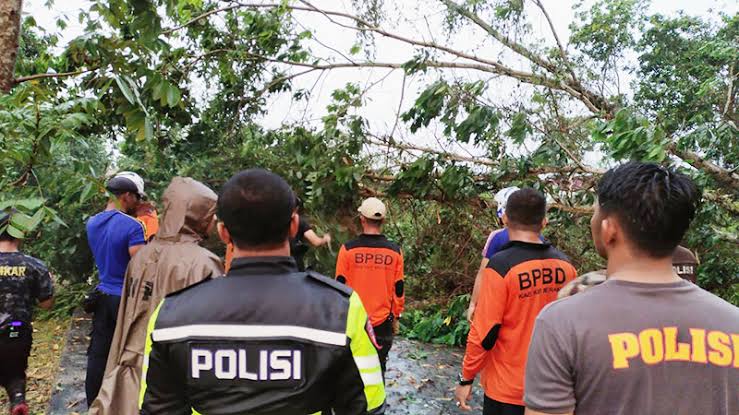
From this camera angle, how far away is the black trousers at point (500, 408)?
268cm

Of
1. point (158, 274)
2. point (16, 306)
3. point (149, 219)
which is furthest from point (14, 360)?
point (158, 274)

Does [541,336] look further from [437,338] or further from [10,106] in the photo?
[437,338]

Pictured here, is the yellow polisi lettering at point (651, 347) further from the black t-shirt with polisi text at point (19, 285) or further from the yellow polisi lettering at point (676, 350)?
the black t-shirt with polisi text at point (19, 285)

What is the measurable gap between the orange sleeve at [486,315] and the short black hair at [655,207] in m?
1.28

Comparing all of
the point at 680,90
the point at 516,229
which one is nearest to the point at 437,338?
the point at 516,229

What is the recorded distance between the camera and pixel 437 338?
6984mm

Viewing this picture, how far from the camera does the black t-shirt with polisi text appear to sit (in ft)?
11.8

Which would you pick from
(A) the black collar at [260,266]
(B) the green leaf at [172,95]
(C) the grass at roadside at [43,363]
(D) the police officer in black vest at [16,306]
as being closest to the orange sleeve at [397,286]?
(B) the green leaf at [172,95]

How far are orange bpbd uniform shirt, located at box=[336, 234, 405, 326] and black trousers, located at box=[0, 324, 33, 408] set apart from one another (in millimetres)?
2299

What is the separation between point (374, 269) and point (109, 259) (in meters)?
1.86

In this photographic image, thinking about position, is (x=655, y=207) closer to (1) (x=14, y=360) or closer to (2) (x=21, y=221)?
(2) (x=21, y=221)

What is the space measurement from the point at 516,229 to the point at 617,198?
1.41 metres

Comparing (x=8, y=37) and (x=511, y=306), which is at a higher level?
(x=8, y=37)

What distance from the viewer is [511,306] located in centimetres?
262
